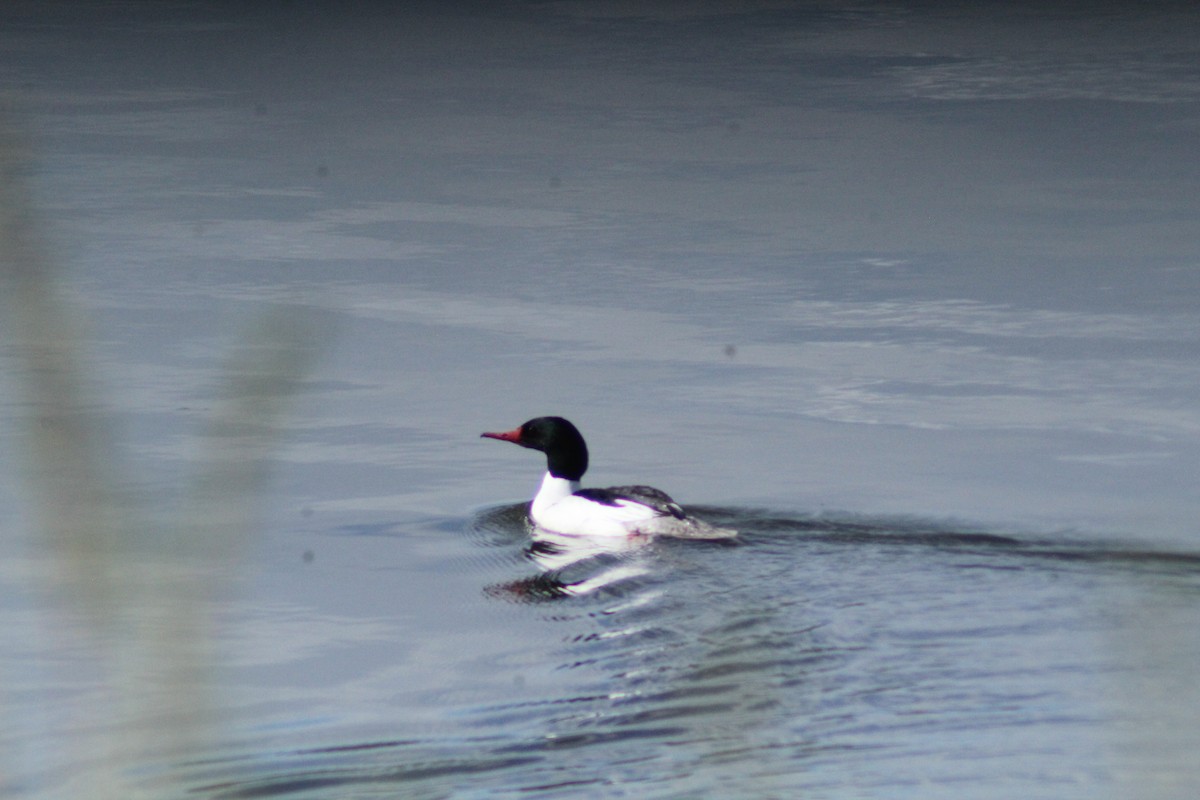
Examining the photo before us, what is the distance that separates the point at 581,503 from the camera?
8547 mm

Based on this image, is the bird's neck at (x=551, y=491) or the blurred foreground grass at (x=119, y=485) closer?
the blurred foreground grass at (x=119, y=485)

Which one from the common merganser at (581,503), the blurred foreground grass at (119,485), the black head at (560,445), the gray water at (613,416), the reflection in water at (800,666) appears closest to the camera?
the blurred foreground grass at (119,485)

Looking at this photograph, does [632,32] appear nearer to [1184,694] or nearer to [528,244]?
[528,244]

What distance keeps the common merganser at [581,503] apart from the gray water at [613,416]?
0.12m

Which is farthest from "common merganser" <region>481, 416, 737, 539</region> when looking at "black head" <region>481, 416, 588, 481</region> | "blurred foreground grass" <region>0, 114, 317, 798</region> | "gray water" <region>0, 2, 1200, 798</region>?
"blurred foreground grass" <region>0, 114, 317, 798</region>

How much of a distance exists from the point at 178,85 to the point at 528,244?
809 cm

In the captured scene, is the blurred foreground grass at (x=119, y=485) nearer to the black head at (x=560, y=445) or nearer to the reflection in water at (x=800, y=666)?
the reflection in water at (x=800, y=666)

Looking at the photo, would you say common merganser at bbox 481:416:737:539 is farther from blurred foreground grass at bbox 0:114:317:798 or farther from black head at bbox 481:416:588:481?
blurred foreground grass at bbox 0:114:317:798

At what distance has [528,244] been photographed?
13.7 meters

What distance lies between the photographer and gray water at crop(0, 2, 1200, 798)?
1.67 meters

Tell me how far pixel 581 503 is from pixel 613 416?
5.41ft

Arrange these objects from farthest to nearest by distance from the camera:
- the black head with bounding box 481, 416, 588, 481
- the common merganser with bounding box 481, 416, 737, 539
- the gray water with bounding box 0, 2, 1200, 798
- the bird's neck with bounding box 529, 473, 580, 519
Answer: the black head with bounding box 481, 416, 588, 481 → the bird's neck with bounding box 529, 473, 580, 519 → the common merganser with bounding box 481, 416, 737, 539 → the gray water with bounding box 0, 2, 1200, 798

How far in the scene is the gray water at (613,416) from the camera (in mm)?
1667

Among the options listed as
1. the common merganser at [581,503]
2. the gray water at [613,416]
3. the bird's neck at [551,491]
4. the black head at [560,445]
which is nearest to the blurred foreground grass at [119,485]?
the gray water at [613,416]
